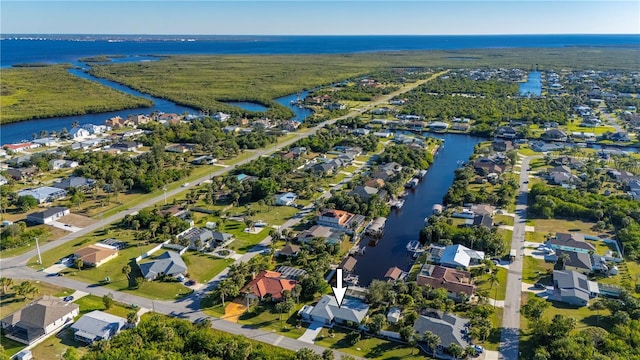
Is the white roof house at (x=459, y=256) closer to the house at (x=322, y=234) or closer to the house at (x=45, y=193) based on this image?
the house at (x=322, y=234)

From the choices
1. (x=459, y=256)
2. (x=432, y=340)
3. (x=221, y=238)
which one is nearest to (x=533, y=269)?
(x=459, y=256)

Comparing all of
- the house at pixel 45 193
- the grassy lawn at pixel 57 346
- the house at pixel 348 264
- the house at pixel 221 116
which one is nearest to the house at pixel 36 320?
the grassy lawn at pixel 57 346

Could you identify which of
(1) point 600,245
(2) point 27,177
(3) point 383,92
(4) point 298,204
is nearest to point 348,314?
(4) point 298,204

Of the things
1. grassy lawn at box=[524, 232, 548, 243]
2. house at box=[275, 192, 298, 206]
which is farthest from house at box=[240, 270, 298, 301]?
grassy lawn at box=[524, 232, 548, 243]

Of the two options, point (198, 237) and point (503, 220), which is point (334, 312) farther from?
point (503, 220)

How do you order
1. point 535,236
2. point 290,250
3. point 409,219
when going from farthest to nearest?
point 409,219 → point 535,236 → point 290,250

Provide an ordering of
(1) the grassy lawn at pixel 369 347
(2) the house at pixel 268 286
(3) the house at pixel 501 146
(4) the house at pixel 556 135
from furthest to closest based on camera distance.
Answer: (4) the house at pixel 556 135
(3) the house at pixel 501 146
(2) the house at pixel 268 286
(1) the grassy lawn at pixel 369 347
